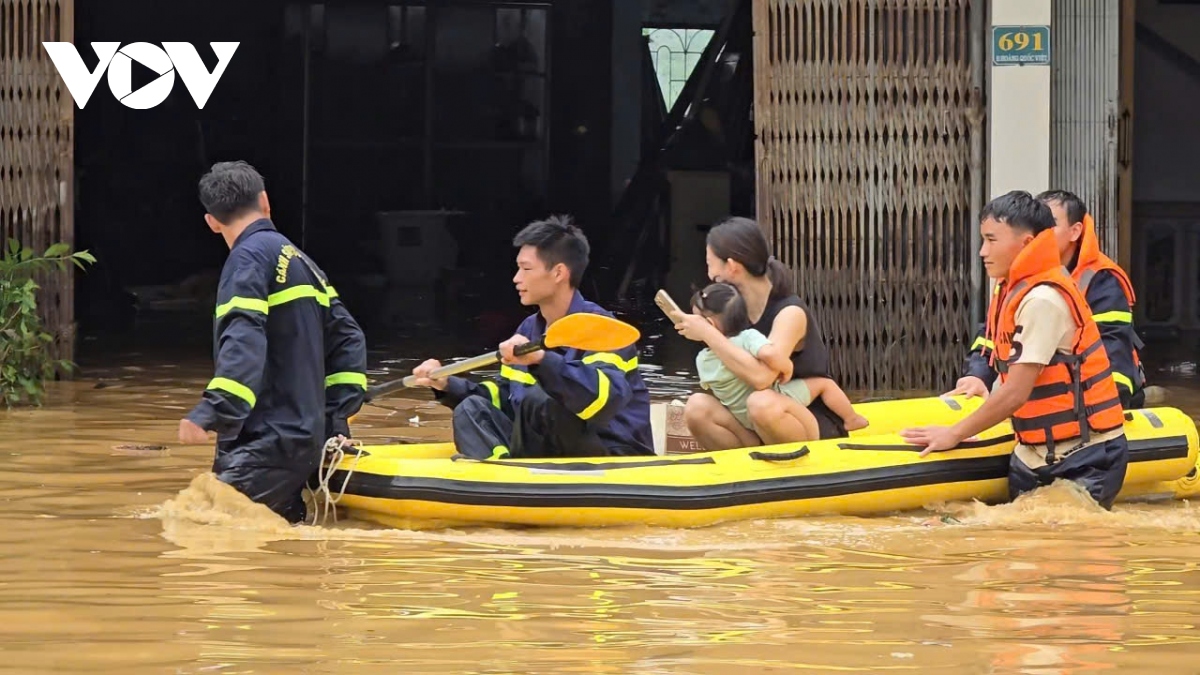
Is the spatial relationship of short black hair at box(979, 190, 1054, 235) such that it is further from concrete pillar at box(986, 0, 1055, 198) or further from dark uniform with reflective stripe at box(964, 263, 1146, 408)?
concrete pillar at box(986, 0, 1055, 198)

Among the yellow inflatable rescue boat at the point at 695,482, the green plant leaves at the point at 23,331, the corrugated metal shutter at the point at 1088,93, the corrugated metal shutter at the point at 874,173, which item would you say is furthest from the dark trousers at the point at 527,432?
the corrugated metal shutter at the point at 1088,93

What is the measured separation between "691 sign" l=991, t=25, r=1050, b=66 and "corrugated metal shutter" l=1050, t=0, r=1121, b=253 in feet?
0.60

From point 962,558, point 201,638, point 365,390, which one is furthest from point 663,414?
point 201,638

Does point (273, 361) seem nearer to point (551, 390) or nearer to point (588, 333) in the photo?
point (551, 390)

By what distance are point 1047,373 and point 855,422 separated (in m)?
0.87

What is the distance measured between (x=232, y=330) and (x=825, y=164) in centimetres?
533

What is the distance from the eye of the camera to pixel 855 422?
280 inches

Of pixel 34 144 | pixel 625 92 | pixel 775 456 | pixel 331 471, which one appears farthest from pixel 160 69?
pixel 775 456

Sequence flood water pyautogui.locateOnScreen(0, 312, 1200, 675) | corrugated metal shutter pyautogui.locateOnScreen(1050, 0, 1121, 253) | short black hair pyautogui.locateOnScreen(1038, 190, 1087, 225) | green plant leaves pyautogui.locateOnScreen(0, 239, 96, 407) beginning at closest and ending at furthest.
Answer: flood water pyautogui.locateOnScreen(0, 312, 1200, 675)
short black hair pyautogui.locateOnScreen(1038, 190, 1087, 225)
green plant leaves pyautogui.locateOnScreen(0, 239, 96, 407)
corrugated metal shutter pyautogui.locateOnScreen(1050, 0, 1121, 253)

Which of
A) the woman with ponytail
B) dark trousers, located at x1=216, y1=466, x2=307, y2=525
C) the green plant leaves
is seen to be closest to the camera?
dark trousers, located at x1=216, y1=466, x2=307, y2=525

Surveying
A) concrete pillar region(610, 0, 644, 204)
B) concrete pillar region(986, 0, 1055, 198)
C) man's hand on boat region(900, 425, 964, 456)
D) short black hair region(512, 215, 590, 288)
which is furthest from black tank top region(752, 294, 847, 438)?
concrete pillar region(610, 0, 644, 204)

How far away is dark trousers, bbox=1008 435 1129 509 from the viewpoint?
646cm

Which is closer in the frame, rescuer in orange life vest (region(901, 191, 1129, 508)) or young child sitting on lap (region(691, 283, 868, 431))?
rescuer in orange life vest (region(901, 191, 1129, 508))

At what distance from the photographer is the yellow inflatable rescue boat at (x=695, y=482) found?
6.12 metres
